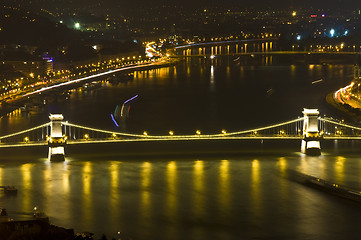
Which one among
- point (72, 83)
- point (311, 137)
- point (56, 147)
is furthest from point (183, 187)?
point (72, 83)

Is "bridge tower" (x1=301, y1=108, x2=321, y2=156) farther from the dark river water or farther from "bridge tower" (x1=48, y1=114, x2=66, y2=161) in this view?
"bridge tower" (x1=48, y1=114, x2=66, y2=161)

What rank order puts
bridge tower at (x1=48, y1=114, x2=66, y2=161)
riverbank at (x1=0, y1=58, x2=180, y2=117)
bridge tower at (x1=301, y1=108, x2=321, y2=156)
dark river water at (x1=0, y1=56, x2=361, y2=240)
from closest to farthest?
1. dark river water at (x1=0, y1=56, x2=361, y2=240)
2. bridge tower at (x1=48, y1=114, x2=66, y2=161)
3. bridge tower at (x1=301, y1=108, x2=321, y2=156)
4. riverbank at (x1=0, y1=58, x2=180, y2=117)

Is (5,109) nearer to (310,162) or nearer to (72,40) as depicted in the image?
(310,162)

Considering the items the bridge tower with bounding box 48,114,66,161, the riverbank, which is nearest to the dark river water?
the bridge tower with bounding box 48,114,66,161

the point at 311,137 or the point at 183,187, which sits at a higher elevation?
the point at 311,137

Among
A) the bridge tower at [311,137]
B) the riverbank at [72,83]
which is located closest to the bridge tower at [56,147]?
the bridge tower at [311,137]

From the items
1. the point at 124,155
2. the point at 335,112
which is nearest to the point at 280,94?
the point at 335,112

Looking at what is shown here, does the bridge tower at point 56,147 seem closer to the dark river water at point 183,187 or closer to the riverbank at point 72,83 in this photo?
the dark river water at point 183,187

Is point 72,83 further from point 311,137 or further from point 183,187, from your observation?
point 183,187

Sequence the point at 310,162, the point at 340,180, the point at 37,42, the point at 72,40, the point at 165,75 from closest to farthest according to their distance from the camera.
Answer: the point at 340,180
the point at 310,162
the point at 165,75
the point at 37,42
the point at 72,40
